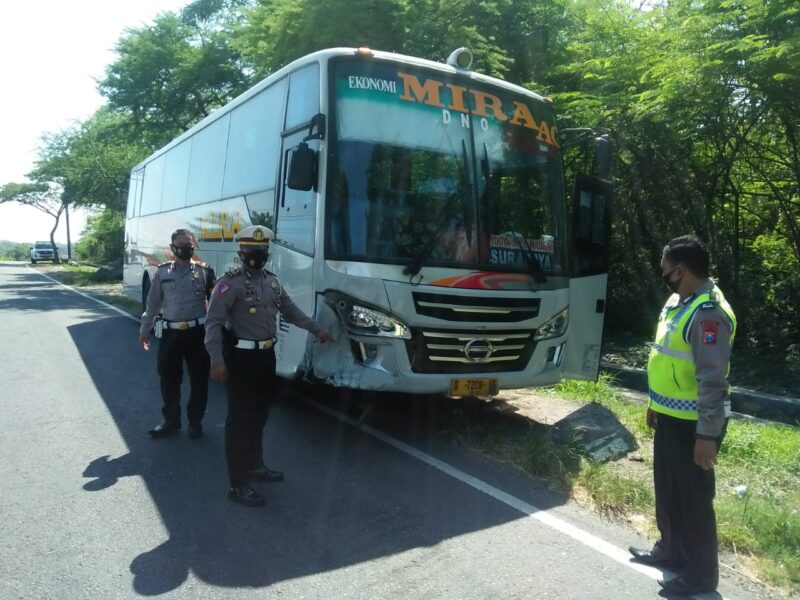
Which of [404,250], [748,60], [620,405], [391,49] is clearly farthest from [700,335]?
[391,49]

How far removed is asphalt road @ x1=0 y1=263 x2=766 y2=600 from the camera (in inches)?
136

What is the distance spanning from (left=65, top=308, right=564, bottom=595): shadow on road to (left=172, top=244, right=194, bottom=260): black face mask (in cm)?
158

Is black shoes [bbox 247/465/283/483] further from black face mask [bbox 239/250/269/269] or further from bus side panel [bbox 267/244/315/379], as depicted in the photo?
black face mask [bbox 239/250/269/269]

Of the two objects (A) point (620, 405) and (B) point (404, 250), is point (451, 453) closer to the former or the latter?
(B) point (404, 250)

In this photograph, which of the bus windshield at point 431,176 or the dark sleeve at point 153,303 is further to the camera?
the dark sleeve at point 153,303

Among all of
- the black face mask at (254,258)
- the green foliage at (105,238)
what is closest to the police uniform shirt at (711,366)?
the black face mask at (254,258)

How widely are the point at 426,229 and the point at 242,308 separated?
172 centimetres

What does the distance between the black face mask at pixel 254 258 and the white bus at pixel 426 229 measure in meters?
0.84

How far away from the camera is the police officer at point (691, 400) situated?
3.22 m

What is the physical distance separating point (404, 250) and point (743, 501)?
296 centimetres

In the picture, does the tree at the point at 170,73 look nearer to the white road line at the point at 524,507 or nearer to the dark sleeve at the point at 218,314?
the white road line at the point at 524,507

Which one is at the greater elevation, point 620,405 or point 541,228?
point 541,228

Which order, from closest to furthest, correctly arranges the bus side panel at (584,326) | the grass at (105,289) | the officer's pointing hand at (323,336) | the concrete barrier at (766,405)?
the officer's pointing hand at (323,336)
the bus side panel at (584,326)
the concrete barrier at (766,405)
the grass at (105,289)

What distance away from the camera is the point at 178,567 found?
358 centimetres
